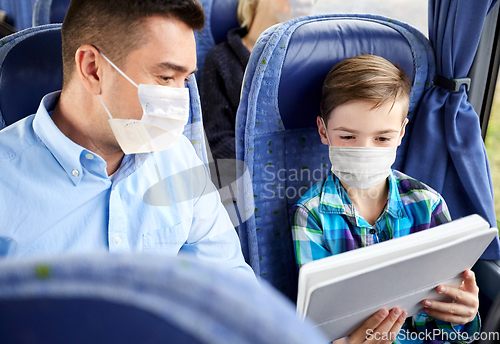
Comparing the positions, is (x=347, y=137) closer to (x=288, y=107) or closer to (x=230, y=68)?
(x=288, y=107)

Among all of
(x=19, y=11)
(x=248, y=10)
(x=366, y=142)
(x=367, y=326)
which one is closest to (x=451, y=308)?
(x=367, y=326)

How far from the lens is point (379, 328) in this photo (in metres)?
0.93

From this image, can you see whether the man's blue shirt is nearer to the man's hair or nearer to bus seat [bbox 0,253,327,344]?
the man's hair

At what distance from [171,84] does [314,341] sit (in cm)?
89

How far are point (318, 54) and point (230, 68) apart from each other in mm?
1029

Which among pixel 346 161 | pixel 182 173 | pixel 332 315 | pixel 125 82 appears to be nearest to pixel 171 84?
pixel 125 82

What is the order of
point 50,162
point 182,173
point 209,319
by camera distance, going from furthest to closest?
1. point 182,173
2. point 50,162
3. point 209,319

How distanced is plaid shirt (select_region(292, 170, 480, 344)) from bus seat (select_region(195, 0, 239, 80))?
5.18ft

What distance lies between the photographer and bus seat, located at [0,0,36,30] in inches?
122

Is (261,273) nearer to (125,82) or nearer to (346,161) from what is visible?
(346,161)

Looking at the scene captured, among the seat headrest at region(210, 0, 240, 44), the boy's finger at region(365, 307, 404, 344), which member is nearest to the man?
the boy's finger at region(365, 307, 404, 344)

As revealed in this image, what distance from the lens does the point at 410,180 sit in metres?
1.30

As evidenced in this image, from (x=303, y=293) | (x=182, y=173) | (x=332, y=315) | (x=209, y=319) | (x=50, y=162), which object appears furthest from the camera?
(x=182, y=173)

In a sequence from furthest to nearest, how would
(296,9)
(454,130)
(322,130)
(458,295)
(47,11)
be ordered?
(296,9) → (47,11) → (454,130) → (322,130) → (458,295)
